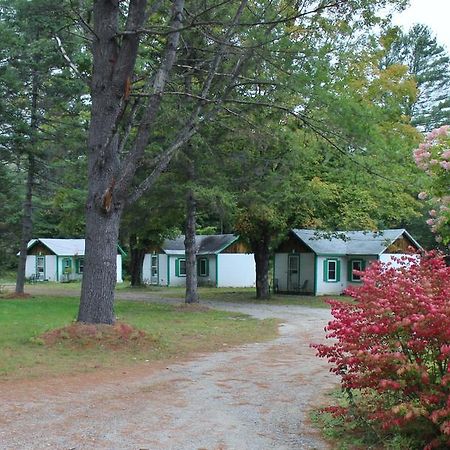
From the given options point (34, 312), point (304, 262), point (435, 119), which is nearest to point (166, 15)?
point (34, 312)

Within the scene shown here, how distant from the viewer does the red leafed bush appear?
15.8 ft

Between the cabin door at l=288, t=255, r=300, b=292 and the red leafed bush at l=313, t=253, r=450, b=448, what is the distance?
85.6 feet

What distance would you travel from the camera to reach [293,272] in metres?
32.1

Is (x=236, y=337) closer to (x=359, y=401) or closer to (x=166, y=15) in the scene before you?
(x=359, y=401)

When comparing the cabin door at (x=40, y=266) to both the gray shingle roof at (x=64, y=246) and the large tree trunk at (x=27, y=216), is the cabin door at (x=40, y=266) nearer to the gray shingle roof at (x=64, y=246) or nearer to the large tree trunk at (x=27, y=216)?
the gray shingle roof at (x=64, y=246)

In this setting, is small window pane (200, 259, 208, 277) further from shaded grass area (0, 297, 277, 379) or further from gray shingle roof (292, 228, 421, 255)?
shaded grass area (0, 297, 277, 379)

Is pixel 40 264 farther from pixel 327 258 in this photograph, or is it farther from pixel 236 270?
pixel 327 258

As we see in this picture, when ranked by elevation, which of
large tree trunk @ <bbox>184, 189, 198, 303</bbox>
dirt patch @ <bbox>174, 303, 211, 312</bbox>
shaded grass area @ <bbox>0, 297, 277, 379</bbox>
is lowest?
shaded grass area @ <bbox>0, 297, 277, 379</bbox>

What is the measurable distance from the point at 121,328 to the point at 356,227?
45.8 ft

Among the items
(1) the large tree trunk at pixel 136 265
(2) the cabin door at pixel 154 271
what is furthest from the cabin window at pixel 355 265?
(2) the cabin door at pixel 154 271

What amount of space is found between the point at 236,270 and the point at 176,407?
32.0 m

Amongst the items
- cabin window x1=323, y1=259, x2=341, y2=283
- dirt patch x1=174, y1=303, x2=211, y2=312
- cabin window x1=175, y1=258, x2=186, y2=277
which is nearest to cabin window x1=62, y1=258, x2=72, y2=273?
cabin window x1=175, y1=258, x2=186, y2=277

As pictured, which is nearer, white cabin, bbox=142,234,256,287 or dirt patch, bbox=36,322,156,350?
dirt patch, bbox=36,322,156,350

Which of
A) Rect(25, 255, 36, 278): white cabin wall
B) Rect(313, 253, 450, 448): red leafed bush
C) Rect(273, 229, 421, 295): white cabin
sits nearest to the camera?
Rect(313, 253, 450, 448): red leafed bush
